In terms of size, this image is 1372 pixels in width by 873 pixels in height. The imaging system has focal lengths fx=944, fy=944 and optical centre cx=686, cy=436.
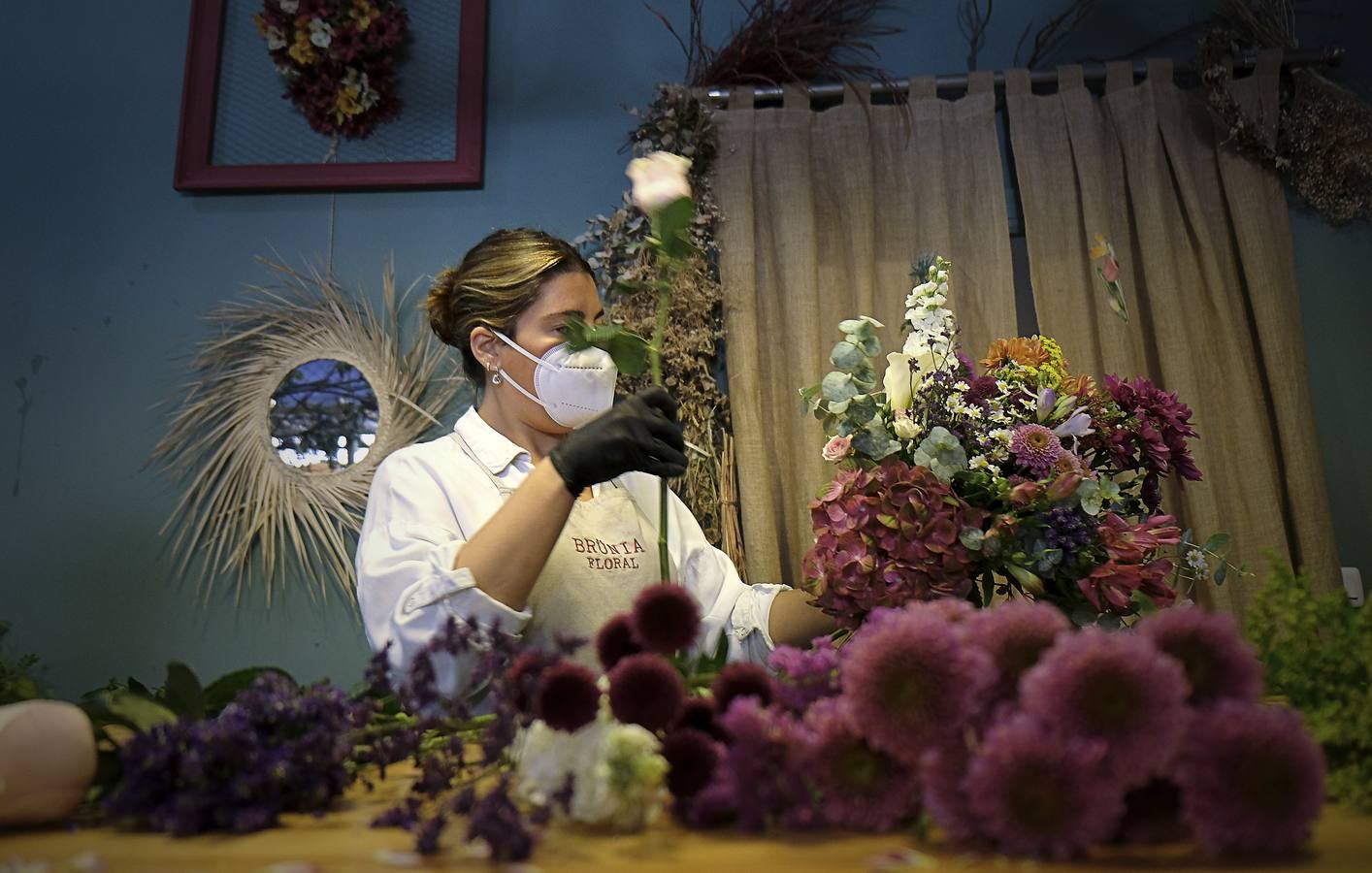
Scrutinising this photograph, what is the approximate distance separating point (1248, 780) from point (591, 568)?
1109mm

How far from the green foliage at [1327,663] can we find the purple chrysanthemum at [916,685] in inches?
9.4

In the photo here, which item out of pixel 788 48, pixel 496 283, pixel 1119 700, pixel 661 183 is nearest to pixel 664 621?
pixel 1119 700

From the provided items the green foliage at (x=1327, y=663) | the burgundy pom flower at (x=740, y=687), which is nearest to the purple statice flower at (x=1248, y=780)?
the green foliage at (x=1327, y=663)

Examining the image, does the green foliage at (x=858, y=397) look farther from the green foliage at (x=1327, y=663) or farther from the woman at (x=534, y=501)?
the green foliage at (x=1327, y=663)

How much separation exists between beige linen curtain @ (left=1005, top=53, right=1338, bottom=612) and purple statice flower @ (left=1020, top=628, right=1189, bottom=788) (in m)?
1.74

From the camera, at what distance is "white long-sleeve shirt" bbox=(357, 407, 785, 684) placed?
1.09 m

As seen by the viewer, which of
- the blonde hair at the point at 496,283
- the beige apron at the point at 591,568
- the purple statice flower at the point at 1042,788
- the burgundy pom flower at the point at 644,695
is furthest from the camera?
the blonde hair at the point at 496,283

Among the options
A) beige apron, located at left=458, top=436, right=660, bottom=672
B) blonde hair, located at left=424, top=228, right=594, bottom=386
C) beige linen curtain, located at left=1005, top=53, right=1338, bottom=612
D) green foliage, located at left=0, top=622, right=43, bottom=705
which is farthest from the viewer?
beige linen curtain, located at left=1005, top=53, right=1338, bottom=612

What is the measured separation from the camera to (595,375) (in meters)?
1.48

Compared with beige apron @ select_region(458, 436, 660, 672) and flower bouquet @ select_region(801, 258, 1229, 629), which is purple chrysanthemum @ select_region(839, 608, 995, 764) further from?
beige apron @ select_region(458, 436, 660, 672)

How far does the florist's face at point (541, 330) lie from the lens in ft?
4.97

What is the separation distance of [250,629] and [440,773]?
1.76 metres

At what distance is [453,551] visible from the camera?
1167mm

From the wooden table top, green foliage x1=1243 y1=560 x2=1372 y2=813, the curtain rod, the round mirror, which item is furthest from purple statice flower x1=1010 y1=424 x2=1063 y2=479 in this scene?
the round mirror
